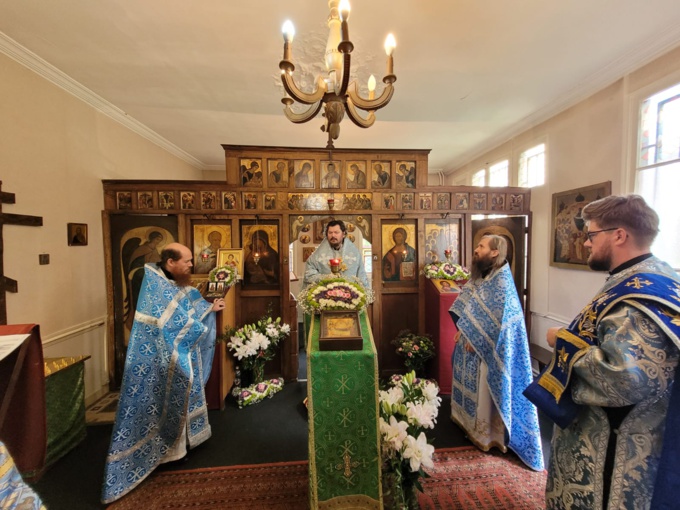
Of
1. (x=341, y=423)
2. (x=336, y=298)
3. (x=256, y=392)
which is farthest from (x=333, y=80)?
(x=256, y=392)

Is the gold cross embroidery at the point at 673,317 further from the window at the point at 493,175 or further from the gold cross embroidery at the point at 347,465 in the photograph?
the window at the point at 493,175

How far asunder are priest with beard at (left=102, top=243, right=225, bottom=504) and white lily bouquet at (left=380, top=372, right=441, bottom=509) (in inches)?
84.2

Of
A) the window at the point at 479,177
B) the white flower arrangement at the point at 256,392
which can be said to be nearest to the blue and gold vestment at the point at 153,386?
the white flower arrangement at the point at 256,392

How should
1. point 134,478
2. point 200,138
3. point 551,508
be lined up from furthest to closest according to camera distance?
point 200,138
point 134,478
point 551,508

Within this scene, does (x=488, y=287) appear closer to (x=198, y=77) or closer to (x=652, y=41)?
(x=652, y=41)

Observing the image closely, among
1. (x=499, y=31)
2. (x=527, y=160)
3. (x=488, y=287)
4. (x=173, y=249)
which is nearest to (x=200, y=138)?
(x=173, y=249)

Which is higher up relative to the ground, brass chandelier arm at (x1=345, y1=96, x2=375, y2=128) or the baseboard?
brass chandelier arm at (x1=345, y1=96, x2=375, y2=128)

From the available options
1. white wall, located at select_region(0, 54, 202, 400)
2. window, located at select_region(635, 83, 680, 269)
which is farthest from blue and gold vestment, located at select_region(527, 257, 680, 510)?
white wall, located at select_region(0, 54, 202, 400)

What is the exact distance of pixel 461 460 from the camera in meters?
3.02

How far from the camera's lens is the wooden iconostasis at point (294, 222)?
475 cm

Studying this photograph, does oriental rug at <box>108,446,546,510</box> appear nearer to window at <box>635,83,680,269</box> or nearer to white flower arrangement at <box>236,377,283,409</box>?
white flower arrangement at <box>236,377,283,409</box>

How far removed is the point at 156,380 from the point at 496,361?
3.67m

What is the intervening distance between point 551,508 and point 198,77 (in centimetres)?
591

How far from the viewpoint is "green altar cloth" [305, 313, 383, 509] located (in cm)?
200
